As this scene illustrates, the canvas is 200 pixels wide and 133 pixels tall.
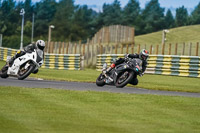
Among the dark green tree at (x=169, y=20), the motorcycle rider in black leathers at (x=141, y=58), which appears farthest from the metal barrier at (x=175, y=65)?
the dark green tree at (x=169, y=20)

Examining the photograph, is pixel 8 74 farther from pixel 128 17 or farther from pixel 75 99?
pixel 128 17

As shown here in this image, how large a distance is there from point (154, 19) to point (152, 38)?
4133 centimetres

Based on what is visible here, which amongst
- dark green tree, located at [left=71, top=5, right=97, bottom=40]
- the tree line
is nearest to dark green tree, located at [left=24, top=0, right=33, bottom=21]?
the tree line

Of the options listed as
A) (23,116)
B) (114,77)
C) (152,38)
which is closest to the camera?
(23,116)

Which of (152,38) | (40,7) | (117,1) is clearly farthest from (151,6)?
(152,38)

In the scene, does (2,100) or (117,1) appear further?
(117,1)

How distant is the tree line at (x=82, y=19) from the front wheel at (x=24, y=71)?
A: 8891 cm

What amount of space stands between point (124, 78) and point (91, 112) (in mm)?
6045

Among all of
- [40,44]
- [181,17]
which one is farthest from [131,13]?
[40,44]

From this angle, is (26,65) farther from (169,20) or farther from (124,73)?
(169,20)

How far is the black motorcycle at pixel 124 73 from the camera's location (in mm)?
16453

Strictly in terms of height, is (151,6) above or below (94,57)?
above

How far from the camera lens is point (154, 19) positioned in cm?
12700

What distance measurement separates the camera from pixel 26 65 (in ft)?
58.4
